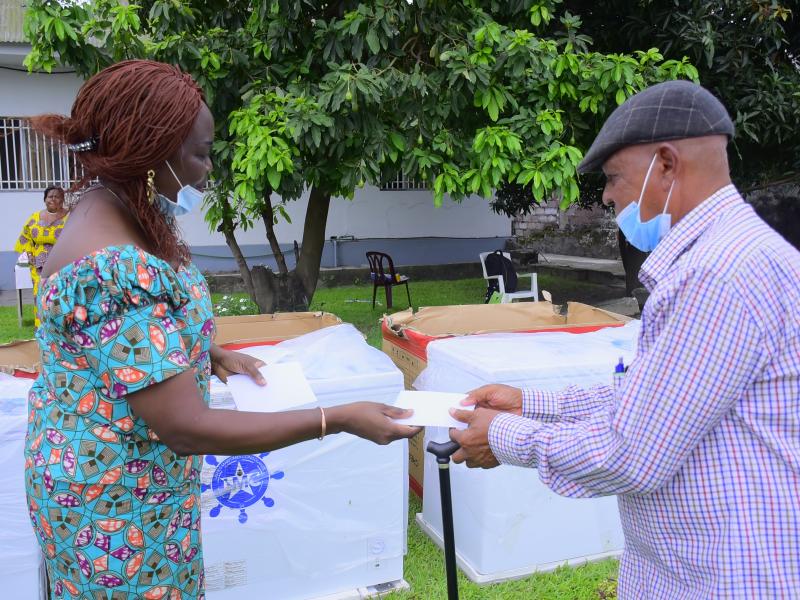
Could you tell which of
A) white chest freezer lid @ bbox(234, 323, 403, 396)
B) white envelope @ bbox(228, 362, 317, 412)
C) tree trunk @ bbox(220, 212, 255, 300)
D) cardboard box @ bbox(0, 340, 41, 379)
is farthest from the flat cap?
tree trunk @ bbox(220, 212, 255, 300)

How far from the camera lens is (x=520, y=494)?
282 cm

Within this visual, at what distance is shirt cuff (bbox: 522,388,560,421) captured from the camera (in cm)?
164

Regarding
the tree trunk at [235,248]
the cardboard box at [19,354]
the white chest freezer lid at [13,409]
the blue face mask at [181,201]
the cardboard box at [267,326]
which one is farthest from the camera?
the tree trunk at [235,248]

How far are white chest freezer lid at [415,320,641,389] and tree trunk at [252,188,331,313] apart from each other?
3.30m

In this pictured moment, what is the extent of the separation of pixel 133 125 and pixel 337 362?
5.02 feet

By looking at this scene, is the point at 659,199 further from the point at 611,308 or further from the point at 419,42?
the point at 611,308

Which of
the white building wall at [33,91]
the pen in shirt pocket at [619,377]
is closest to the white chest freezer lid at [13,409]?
the pen in shirt pocket at [619,377]

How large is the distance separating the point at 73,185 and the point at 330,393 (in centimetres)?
134

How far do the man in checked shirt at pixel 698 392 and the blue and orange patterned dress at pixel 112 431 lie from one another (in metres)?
0.73

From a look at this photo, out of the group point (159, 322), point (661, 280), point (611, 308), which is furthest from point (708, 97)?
point (611, 308)

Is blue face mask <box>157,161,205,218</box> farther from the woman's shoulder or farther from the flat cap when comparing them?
the flat cap

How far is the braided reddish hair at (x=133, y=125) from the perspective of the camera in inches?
53.2

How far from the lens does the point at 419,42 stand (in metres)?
5.11

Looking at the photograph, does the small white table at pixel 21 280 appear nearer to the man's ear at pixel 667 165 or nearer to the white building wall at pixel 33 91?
the white building wall at pixel 33 91
